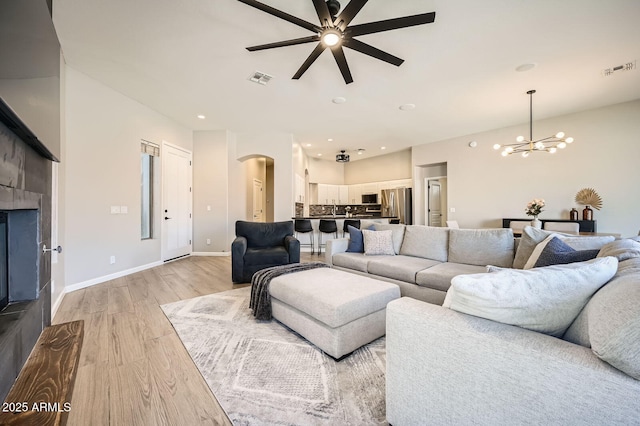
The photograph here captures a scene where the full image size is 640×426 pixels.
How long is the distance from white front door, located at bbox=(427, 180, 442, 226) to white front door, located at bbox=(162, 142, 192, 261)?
6398 mm

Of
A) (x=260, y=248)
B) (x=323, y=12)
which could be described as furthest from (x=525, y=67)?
(x=260, y=248)

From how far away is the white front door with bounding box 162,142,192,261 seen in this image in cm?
513

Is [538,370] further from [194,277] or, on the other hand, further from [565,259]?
[194,277]

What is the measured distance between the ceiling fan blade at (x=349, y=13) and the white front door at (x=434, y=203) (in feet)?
20.4

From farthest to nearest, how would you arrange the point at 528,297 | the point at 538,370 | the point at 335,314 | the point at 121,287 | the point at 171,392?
the point at 121,287
the point at 335,314
the point at 171,392
the point at 528,297
the point at 538,370

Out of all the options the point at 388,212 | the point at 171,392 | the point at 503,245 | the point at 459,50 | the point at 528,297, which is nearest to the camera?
the point at 528,297

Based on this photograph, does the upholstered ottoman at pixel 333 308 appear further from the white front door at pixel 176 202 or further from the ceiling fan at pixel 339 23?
the white front door at pixel 176 202

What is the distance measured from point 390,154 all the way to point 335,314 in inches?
304

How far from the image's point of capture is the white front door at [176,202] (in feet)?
16.8

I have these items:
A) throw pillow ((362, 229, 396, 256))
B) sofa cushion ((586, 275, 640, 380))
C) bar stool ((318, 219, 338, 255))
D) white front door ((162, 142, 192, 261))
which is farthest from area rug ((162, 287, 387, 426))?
bar stool ((318, 219, 338, 255))

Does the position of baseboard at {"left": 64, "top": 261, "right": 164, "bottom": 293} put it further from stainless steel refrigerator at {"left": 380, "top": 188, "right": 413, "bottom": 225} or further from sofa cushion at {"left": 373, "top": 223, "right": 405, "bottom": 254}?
stainless steel refrigerator at {"left": 380, "top": 188, "right": 413, "bottom": 225}

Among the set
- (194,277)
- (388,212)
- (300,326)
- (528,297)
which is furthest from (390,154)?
(528,297)

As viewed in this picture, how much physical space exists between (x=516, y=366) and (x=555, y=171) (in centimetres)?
622

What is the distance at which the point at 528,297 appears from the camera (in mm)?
937
